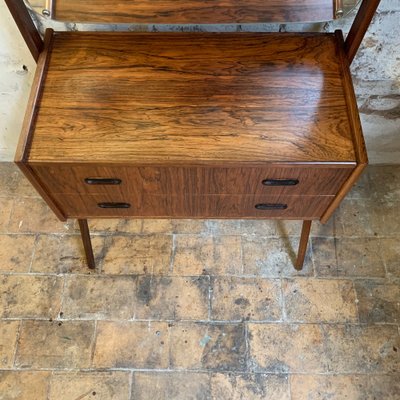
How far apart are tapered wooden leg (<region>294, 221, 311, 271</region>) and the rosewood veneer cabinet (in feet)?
0.73

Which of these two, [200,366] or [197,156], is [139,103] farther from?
[200,366]

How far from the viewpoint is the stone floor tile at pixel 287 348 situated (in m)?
1.39

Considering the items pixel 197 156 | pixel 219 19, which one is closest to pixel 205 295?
pixel 197 156

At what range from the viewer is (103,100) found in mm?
1044

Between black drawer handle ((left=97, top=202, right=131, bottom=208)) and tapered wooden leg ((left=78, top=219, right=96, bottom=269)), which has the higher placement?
black drawer handle ((left=97, top=202, right=131, bottom=208))

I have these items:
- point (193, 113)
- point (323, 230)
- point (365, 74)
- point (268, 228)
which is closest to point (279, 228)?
point (268, 228)

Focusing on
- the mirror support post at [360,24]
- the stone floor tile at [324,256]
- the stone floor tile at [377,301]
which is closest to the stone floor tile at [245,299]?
the stone floor tile at [324,256]

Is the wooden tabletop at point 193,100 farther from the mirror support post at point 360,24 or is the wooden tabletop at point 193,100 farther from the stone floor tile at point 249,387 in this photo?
the stone floor tile at point 249,387

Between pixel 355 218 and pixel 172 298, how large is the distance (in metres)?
0.77

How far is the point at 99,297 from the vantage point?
1.50m

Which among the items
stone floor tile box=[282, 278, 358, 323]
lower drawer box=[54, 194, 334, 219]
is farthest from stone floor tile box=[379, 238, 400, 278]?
lower drawer box=[54, 194, 334, 219]

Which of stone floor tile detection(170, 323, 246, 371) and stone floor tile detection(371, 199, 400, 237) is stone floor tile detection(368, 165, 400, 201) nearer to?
stone floor tile detection(371, 199, 400, 237)

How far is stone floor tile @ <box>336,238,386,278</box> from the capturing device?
60.6 inches

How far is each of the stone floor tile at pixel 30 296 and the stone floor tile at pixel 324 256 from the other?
3.09 feet
